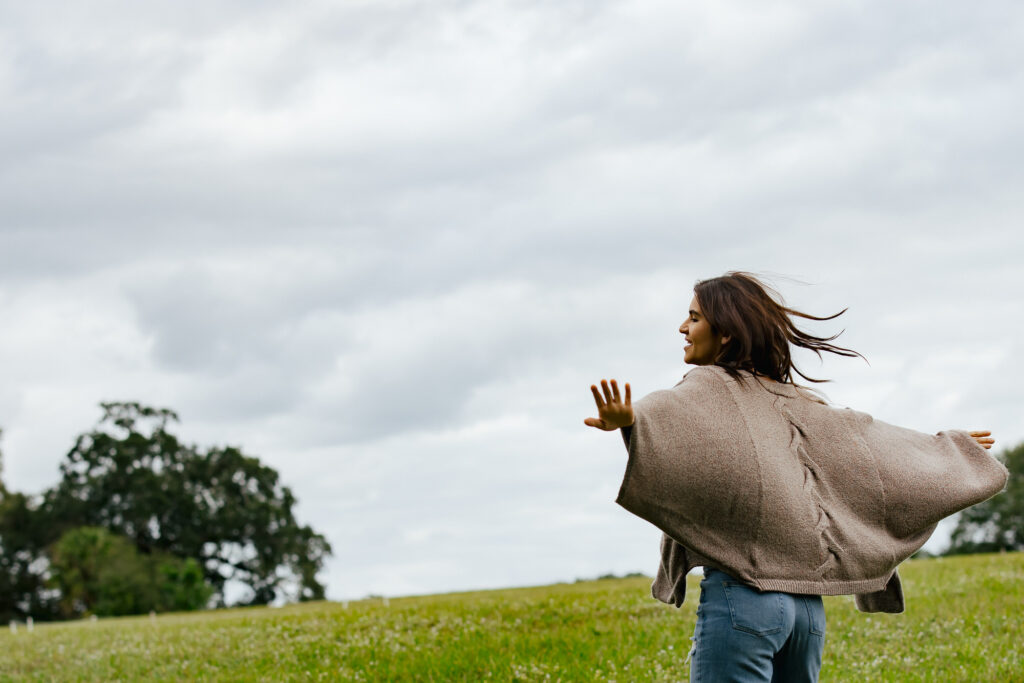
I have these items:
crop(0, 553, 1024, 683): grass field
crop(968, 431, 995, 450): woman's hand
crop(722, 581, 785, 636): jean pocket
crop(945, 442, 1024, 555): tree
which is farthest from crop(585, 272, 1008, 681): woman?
crop(945, 442, 1024, 555): tree

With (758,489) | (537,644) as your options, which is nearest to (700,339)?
(758,489)

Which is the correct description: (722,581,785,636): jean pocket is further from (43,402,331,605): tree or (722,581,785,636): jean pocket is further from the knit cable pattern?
(43,402,331,605): tree

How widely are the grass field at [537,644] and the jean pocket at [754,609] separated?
5530 mm

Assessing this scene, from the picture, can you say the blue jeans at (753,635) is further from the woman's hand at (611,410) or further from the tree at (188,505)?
the tree at (188,505)

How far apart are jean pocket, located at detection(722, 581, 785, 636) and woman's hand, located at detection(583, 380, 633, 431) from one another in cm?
85

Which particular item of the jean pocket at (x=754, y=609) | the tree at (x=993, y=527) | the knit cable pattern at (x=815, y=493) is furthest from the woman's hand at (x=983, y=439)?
the tree at (x=993, y=527)

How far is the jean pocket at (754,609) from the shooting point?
13.7 feet

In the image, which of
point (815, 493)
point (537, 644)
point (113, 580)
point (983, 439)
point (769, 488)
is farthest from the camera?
point (113, 580)

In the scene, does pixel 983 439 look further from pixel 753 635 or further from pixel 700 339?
pixel 753 635

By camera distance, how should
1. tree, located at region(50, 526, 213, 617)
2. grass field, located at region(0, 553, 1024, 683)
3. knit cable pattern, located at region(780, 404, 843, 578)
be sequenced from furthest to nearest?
tree, located at region(50, 526, 213, 617) → grass field, located at region(0, 553, 1024, 683) → knit cable pattern, located at region(780, 404, 843, 578)

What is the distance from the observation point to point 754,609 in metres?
4.23

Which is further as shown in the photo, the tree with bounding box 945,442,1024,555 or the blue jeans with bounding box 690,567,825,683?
the tree with bounding box 945,442,1024,555

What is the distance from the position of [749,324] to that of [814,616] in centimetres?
134

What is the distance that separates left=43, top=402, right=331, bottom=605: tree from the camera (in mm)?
55062
